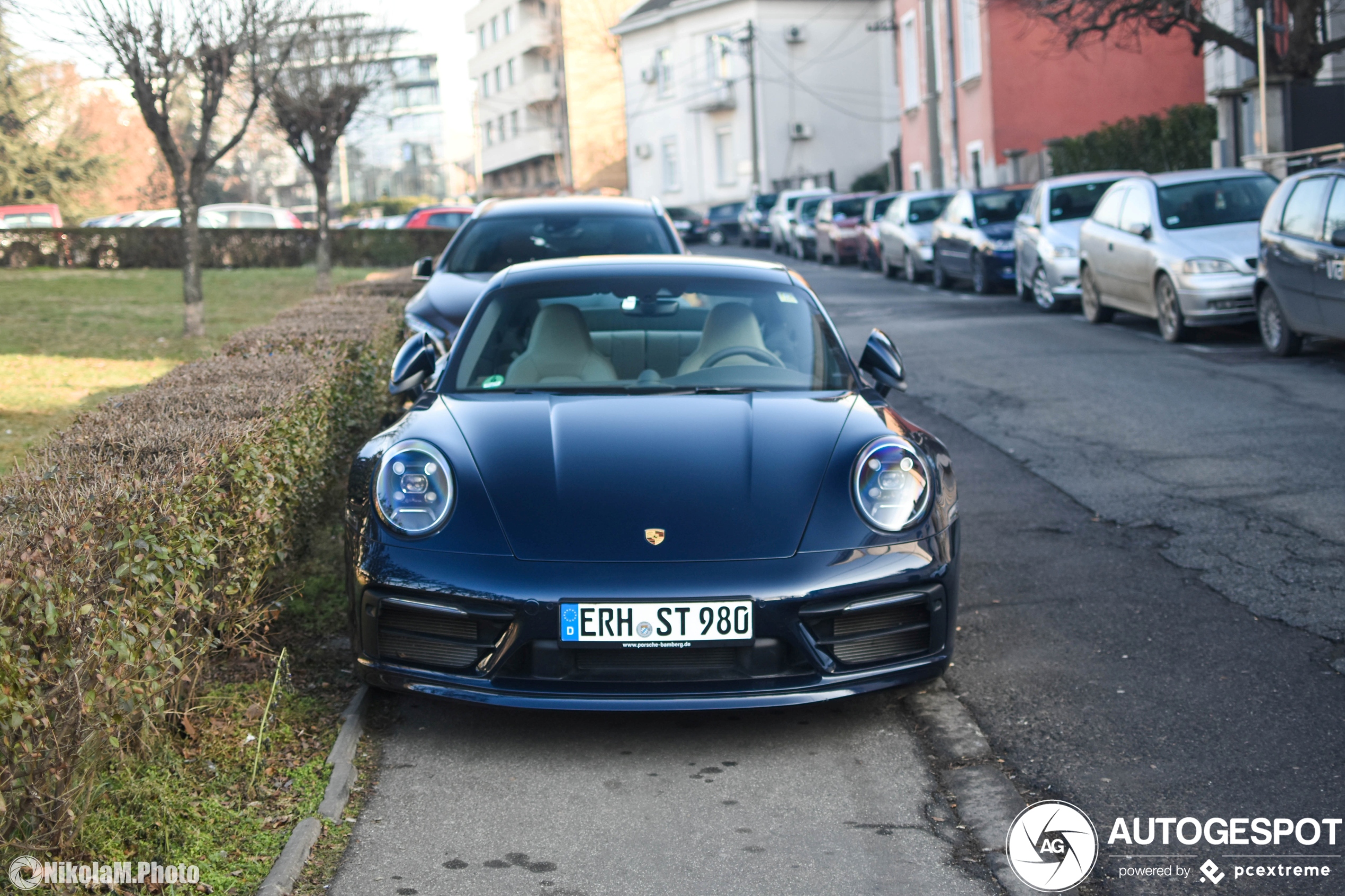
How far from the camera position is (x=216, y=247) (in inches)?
1208

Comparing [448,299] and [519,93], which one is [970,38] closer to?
[448,299]

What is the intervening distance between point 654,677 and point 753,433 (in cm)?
→ 99

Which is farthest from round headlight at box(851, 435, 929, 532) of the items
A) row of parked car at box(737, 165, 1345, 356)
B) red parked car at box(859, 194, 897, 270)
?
red parked car at box(859, 194, 897, 270)

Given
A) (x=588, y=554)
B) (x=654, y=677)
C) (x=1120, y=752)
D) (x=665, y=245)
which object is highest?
(x=665, y=245)

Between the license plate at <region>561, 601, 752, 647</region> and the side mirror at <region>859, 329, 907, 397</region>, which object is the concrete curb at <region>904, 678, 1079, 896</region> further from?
the side mirror at <region>859, 329, 907, 397</region>

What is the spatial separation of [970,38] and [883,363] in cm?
3297

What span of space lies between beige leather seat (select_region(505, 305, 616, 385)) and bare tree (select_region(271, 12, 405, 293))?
63.3 feet

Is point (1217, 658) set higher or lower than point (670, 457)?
lower

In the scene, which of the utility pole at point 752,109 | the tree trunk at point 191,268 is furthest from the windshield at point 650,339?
the utility pole at point 752,109

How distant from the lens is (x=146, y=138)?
68.2 metres

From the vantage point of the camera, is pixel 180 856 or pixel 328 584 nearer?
pixel 180 856

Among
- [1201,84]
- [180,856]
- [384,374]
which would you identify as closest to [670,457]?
[180,856]

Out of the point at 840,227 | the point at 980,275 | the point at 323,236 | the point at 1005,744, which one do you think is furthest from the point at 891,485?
the point at 840,227

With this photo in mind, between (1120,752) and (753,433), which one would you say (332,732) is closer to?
(753,433)
